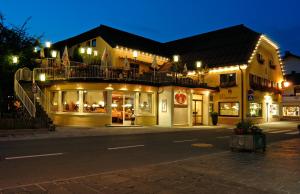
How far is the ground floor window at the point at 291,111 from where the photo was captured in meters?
47.9

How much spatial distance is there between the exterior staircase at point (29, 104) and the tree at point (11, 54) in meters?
0.97

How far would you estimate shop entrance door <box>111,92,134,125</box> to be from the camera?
83.6 feet

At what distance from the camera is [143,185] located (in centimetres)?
642

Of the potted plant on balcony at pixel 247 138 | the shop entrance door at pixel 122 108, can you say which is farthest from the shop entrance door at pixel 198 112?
the potted plant on balcony at pixel 247 138

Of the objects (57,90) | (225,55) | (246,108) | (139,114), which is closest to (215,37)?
(225,55)

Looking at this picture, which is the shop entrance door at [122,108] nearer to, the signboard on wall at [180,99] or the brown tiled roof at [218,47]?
the signboard on wall at [180,99]

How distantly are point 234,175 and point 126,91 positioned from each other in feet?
60.5

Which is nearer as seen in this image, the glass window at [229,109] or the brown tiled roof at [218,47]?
the glass window at [229,109]

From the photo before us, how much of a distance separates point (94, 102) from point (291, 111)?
1427 inches

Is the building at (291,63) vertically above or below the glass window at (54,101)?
above

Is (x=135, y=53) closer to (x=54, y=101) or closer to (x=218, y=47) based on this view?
(x=54, y=101)

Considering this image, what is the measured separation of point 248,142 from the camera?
38.2ft

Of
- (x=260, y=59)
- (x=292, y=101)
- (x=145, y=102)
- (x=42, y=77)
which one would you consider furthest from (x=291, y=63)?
(x=42, y=77)

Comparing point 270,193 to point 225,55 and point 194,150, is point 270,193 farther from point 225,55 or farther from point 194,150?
point 225,55
